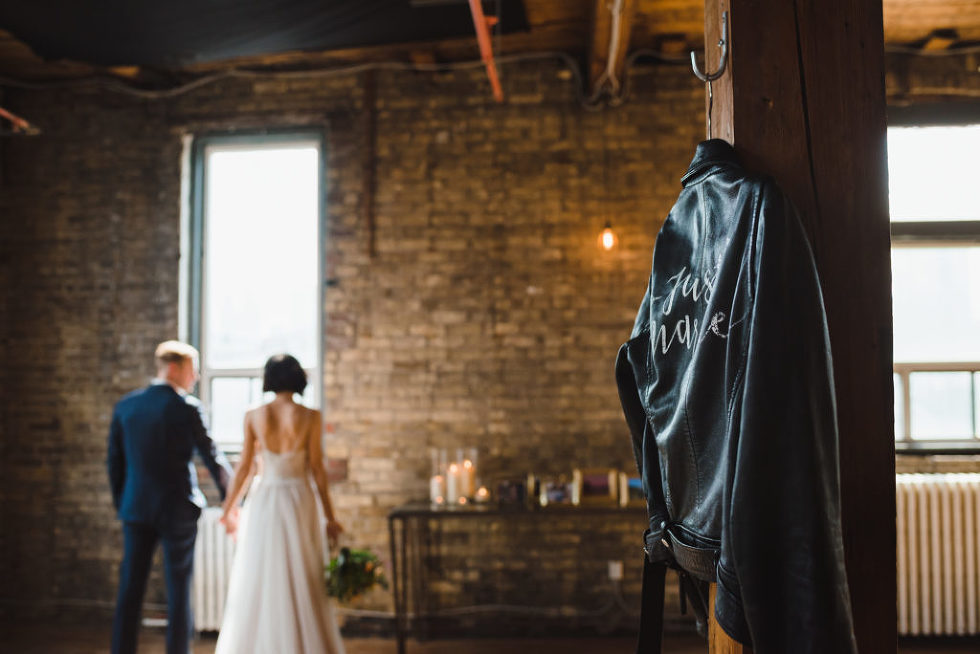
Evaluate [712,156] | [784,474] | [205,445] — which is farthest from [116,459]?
[784,474]

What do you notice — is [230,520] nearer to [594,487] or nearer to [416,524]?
[416,524]

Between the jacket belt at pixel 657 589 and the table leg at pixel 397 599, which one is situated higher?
the jacket belt at pixel 657 589

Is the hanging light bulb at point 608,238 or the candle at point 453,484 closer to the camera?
the candle at point 453,484

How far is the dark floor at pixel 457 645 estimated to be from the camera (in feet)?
14.4

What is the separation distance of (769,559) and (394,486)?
157 inches

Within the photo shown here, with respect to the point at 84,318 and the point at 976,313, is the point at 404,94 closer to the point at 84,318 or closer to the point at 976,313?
the point at 84,318

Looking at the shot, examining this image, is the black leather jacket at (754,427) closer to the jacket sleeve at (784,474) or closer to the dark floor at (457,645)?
the jacket sleeve at (784,474)

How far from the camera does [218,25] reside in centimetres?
379

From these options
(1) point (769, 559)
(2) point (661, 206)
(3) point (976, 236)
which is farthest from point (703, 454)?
(3) point (976, 236)

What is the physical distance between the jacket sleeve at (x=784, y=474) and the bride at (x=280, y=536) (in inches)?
123

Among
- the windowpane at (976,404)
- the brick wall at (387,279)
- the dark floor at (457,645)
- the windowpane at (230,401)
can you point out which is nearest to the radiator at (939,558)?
the dark floor at (457,645)

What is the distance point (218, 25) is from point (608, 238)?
269cm

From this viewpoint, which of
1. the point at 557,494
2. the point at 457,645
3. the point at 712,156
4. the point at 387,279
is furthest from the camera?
the point at 387,279

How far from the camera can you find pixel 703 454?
130 centimetres
